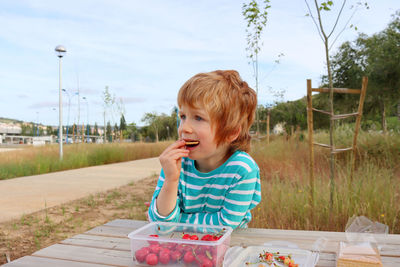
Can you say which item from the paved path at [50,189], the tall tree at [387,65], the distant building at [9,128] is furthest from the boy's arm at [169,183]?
the distant building at [9,128]

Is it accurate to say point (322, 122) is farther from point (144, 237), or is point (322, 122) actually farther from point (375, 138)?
point (144, 237)

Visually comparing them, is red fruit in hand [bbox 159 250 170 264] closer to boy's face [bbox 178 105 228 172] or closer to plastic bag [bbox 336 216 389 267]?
boy's face [bbox 178 105 228 172]

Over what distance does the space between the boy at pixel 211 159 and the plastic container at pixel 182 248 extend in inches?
9.7

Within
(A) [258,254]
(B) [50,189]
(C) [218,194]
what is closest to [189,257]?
(A) [258,254]

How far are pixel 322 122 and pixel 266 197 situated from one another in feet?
85.2

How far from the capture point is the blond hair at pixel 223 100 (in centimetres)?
151

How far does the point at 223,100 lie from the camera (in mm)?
1556

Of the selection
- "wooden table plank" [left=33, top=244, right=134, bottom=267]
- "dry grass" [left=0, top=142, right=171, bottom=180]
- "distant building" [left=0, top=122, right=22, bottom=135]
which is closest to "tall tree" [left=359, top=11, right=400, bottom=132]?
"dry grass" [left=0, top=142, right=171, bottom=180]

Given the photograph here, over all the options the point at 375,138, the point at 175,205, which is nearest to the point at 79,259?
the point at 175,205

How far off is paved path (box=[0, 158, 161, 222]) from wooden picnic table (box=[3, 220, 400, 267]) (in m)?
3.04

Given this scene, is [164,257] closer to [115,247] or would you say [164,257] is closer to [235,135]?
[115,247]

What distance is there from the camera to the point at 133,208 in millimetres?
4793

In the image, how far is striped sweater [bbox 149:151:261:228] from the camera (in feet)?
5.03

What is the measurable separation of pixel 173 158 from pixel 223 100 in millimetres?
373
